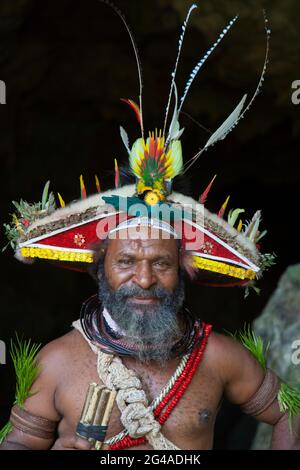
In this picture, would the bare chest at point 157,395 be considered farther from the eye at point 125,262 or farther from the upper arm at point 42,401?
the eye at point 125,262

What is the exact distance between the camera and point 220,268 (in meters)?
2.97

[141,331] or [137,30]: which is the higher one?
[137,30]

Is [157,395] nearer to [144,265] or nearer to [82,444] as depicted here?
[82,444]

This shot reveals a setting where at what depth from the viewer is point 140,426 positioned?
9.09ft

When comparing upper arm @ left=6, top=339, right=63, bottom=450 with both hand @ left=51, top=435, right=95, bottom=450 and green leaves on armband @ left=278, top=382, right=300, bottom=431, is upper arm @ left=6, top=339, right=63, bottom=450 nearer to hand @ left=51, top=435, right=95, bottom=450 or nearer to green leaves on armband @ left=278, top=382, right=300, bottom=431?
hand @ left=51, top=435, right=95, bottom=450

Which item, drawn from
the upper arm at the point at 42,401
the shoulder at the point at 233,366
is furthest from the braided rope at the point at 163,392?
Result: the upper arm at the point at 42,401

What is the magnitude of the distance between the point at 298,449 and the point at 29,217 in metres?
1.41

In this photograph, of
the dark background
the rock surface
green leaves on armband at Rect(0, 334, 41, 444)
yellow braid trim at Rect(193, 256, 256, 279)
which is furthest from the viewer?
the dark background

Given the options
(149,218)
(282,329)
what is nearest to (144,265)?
(149,218)

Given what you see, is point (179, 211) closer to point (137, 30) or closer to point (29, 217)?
point (29, 217)

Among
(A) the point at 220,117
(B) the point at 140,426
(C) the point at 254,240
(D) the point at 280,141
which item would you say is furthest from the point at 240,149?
(B) the point at 140,426

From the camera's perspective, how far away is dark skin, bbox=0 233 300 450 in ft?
9.17

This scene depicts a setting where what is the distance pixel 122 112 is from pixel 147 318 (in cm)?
446

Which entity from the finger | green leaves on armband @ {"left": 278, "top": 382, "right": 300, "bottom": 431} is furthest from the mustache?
green leaves on armband @ {"left": 278, "top": 382, "right": 300, "bottom": 431}
